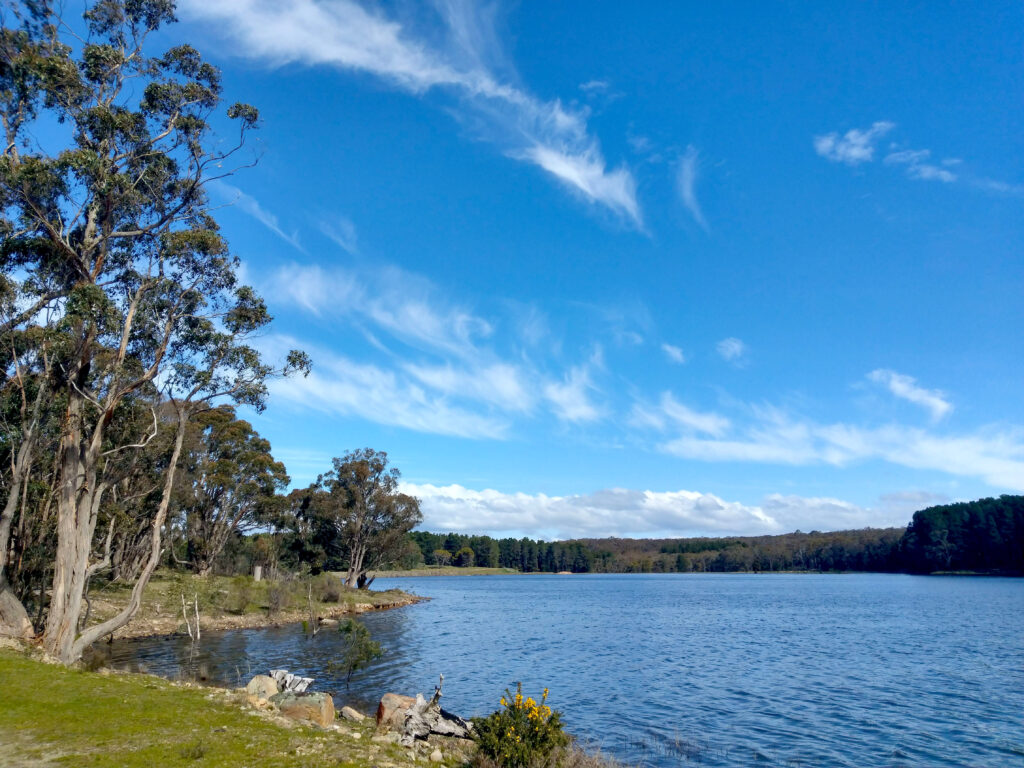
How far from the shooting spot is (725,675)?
2912 cm

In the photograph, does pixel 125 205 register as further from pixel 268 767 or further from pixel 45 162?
pixel 268 767

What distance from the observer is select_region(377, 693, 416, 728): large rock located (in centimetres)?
1600

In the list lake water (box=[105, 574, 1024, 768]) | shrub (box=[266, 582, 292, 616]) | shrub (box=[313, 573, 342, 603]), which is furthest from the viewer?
shrub (box=[313, 573, 342, 603])

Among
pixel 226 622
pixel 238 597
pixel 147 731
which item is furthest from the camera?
pixel 238 597

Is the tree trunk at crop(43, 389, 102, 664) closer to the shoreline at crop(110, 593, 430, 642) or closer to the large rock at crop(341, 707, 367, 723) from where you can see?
the large rock at crop(341, 707, 367, 723)

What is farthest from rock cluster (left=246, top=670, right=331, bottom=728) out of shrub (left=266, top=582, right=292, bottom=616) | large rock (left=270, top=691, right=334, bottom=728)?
shrub (left=266, top=582, right=292, bottom=616)

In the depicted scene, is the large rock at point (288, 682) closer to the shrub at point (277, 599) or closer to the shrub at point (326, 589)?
the shrub at point (277, 599)

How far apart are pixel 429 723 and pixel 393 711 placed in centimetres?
132

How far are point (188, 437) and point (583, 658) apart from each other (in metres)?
34.2

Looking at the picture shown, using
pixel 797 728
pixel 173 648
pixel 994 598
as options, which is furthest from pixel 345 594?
pixel 994 598

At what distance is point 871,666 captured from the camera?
3038cm

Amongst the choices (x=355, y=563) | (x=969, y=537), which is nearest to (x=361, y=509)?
(x=355, y=563)

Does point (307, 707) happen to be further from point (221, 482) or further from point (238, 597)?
point (221, 482)

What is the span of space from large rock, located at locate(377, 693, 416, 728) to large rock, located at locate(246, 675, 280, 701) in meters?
2.86
